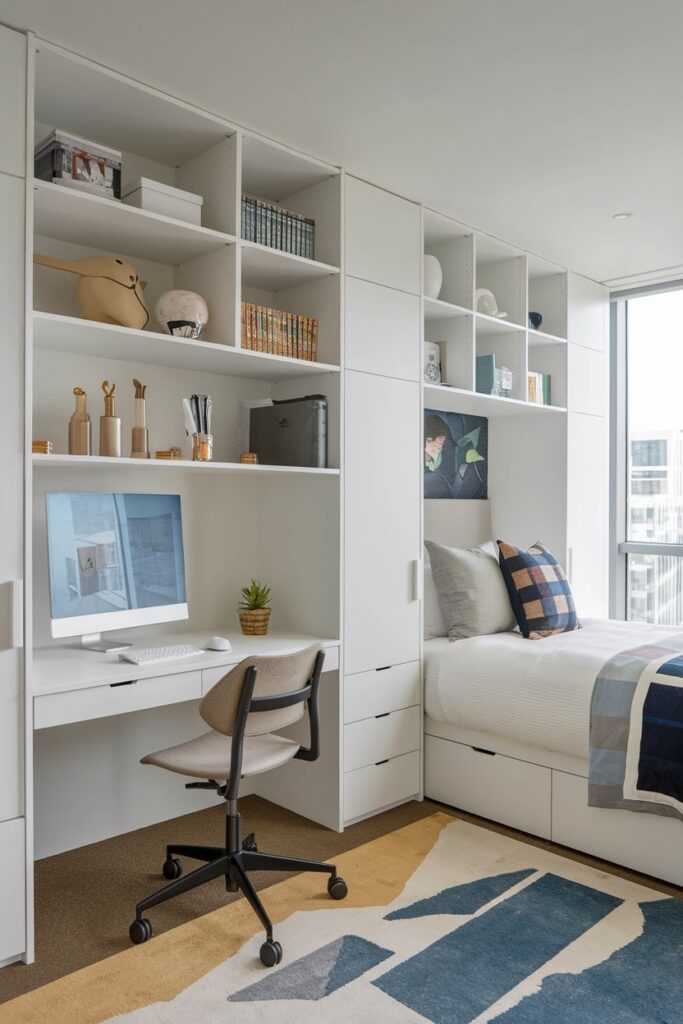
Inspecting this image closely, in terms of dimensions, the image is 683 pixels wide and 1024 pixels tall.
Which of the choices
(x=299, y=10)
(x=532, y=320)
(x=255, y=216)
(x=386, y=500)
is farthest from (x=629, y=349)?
(x=299, y=10)

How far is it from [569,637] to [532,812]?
77 cm

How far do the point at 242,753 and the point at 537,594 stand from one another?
69.6 inches

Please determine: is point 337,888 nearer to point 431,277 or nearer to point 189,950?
point 189,950

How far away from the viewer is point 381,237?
323 centimetres

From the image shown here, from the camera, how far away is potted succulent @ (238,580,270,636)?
309 centimetres

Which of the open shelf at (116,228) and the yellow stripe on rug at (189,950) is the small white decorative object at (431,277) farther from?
the yellow stripe on rug at (189,950)

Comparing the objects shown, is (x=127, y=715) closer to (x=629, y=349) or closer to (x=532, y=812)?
(x=532, y=812)

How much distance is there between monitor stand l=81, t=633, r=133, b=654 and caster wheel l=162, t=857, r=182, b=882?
72cm

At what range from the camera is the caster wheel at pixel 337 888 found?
8.15 ft

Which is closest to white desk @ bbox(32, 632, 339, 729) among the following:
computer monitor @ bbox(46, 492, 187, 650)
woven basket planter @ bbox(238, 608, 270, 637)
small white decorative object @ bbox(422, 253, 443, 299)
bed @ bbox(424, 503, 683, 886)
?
computer monitor @ bbox(46, 492, 187, 650)

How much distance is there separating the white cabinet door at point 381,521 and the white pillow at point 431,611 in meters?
0.26

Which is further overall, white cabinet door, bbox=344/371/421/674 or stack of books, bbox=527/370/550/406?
stack of books, bbox=527/370/550/406

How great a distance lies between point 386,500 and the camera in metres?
3.26

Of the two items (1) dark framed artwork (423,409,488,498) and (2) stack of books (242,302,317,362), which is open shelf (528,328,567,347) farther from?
(2) stack of books (242,302,317,362)
